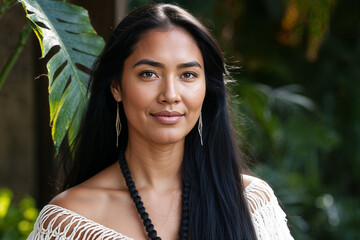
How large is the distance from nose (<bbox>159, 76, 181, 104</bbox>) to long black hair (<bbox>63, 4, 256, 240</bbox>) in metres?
0.16

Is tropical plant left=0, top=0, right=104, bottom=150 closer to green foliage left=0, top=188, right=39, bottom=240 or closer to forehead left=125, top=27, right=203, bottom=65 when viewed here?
forehead left=125, top=27, right=203, bottom=65

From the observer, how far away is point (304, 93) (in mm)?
5207

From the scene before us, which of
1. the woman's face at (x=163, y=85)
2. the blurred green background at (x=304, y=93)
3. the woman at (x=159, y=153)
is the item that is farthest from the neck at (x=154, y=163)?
the blurred green background at (x=304, y=93)

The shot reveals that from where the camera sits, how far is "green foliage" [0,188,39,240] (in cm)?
326

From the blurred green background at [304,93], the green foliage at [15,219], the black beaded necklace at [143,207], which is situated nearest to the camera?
the black beaded necklace at [143,207]

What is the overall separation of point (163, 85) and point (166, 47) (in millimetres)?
119

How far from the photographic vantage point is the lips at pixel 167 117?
195cm

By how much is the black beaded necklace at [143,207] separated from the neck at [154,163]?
0.03 m

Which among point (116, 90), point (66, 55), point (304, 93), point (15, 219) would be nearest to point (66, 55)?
point (66, 55)

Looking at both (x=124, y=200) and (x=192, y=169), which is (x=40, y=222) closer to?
(x=124, y=200)

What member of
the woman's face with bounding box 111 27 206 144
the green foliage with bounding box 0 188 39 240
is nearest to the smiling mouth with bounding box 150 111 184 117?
the woman's face with bounding box 111 27 206 144

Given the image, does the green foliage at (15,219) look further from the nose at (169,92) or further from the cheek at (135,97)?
the nose at (169,92)

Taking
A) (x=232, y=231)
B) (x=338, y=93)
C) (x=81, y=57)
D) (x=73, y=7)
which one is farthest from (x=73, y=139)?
(x=338, y=93)

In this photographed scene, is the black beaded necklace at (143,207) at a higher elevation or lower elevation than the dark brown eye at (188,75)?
lower
